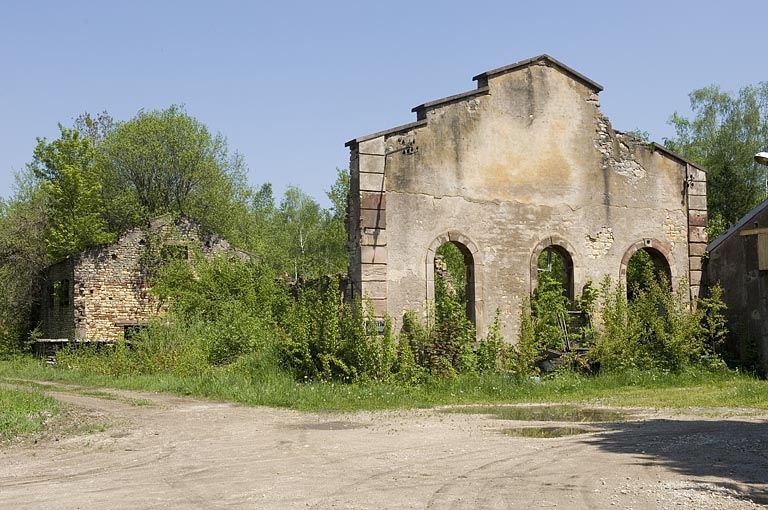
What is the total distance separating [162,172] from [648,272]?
90.7 ft

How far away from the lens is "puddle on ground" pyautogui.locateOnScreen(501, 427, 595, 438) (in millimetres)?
11133

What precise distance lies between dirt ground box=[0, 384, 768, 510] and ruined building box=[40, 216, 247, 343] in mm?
16622

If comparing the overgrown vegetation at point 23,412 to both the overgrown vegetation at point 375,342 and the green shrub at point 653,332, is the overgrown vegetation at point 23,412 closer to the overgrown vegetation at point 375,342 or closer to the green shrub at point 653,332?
the overgrown vegetation at point 375,342

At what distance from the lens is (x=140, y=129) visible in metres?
41.1

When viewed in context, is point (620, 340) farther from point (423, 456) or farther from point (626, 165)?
point (423, 456)

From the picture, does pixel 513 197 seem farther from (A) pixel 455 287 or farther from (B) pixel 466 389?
(A) pixel 455 287

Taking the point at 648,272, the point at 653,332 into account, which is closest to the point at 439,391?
the point at 653,332

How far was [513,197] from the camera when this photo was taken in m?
19.1

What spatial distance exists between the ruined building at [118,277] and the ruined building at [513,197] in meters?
13.4

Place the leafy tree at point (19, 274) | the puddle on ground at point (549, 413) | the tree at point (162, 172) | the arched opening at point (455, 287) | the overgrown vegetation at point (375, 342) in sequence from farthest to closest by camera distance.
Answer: the tree at point (162, 172)
the leafy tree at point (19, 274)
the arched opening at point (455, 287)
the overgrown vegetation at point (375, 342)
the puddle on ground at point (549, 413)

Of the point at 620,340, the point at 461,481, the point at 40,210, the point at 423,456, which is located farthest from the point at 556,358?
the point at 40,210

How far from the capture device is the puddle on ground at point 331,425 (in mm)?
12260

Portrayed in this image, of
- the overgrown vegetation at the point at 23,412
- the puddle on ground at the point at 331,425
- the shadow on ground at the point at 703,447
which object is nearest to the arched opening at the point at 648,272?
the shadow on ground at the point at 703,447

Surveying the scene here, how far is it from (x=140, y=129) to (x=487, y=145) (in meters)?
26.2
